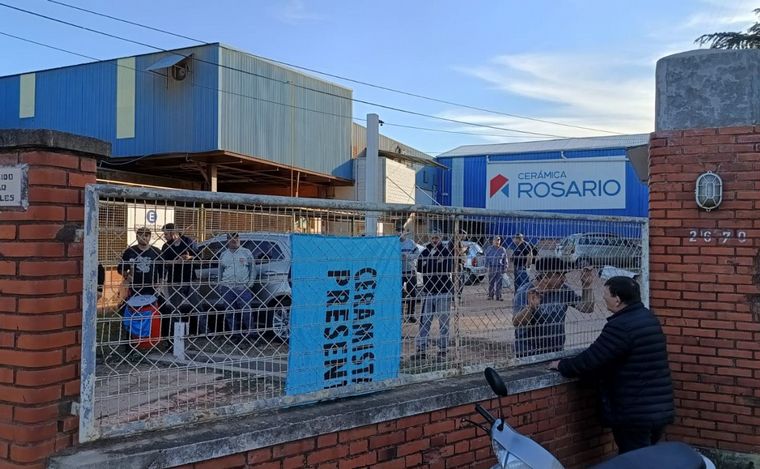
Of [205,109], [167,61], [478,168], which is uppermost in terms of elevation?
[167,61]

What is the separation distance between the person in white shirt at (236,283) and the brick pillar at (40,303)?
26.7 inches

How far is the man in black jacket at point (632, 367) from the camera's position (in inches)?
171

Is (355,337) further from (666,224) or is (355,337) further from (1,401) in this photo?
(666,224)

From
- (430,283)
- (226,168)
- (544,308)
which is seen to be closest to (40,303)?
(430,283)

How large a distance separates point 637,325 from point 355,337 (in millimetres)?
1990

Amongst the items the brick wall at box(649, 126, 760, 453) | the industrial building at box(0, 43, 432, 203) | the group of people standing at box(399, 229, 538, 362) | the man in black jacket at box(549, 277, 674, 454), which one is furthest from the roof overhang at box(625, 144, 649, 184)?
the industrial building at box(0, 43, 432, 203)

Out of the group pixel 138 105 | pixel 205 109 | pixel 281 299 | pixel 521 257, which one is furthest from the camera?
pixel 138 105

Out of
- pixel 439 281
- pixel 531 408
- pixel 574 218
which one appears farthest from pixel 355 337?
pixel 574 218

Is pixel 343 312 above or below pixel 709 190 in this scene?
below

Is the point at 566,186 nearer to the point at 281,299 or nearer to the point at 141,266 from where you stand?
the point at 281,299

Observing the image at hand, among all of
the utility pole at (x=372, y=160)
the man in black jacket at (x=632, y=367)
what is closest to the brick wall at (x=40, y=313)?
the man in black jacket at (x=632, y=367)

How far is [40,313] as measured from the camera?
261cm

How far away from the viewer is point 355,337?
12.1ft

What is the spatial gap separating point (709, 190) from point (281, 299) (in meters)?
3.74
